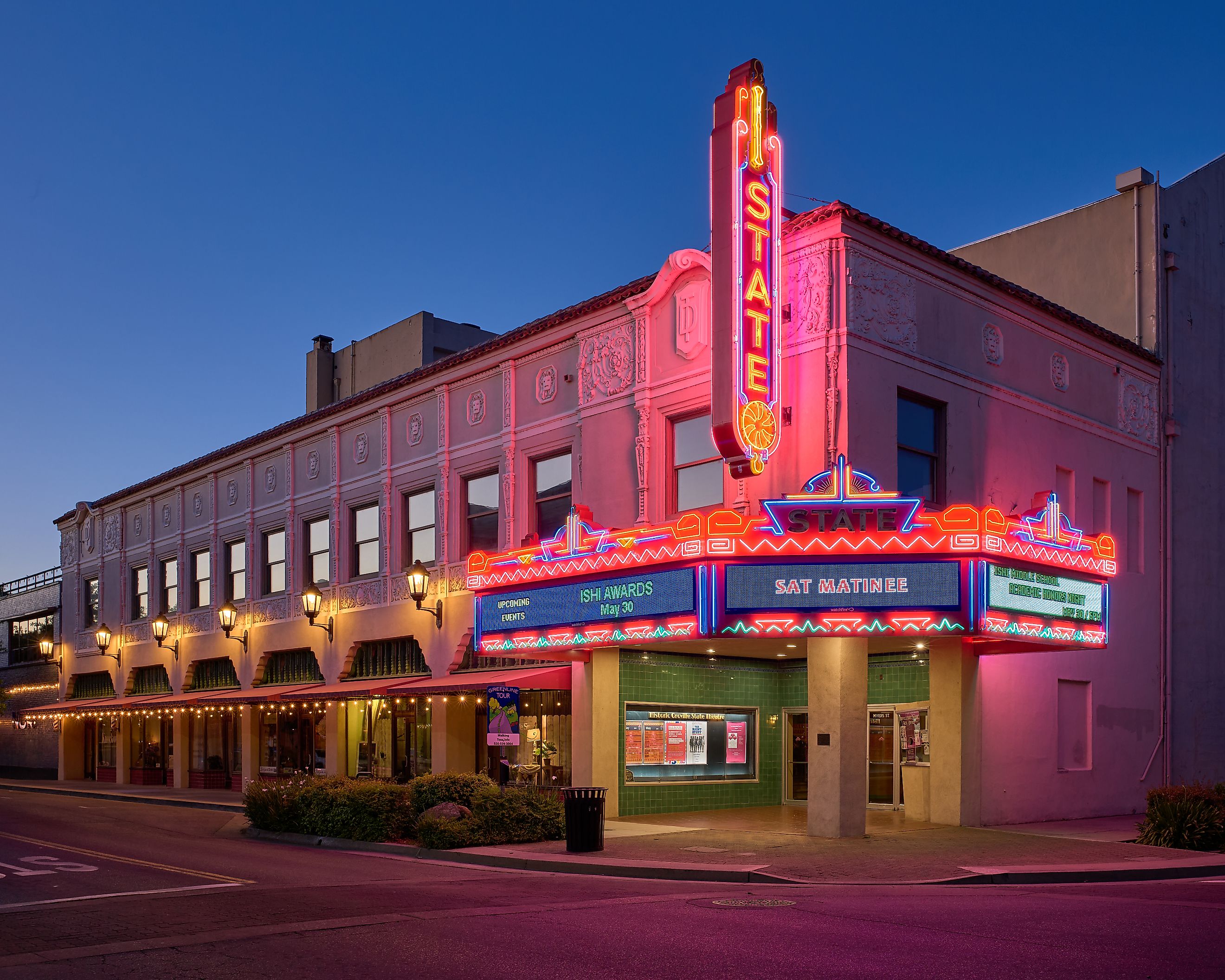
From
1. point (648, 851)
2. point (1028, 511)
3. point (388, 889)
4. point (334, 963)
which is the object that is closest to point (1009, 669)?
point (1028, 511)

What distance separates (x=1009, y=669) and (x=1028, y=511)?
2891 mm

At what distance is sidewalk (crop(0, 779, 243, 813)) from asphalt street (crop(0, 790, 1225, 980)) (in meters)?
13.9

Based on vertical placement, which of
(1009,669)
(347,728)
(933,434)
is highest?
(933,434)

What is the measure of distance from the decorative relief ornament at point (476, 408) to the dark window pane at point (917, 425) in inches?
396

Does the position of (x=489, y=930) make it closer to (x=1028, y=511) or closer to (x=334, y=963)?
(x=334, y=963)

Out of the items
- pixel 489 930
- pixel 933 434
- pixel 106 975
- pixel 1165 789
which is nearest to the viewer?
pixel 106 975

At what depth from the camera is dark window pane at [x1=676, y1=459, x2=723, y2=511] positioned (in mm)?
21516

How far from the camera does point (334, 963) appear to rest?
9562 millimetres

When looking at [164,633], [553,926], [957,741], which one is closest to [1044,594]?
[957,741]

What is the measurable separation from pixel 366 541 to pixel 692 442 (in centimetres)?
1190

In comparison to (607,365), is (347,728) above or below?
below

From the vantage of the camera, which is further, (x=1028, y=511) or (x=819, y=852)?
(x=1028, y=511)

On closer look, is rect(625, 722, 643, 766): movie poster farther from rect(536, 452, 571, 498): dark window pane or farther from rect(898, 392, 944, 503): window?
rect(898, 392, 944, 503): window

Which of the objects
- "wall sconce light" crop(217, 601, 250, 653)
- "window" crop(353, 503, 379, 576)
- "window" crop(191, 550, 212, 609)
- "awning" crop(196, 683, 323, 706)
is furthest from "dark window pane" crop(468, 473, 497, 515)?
"window" crop(191, 550, 212, 609)
